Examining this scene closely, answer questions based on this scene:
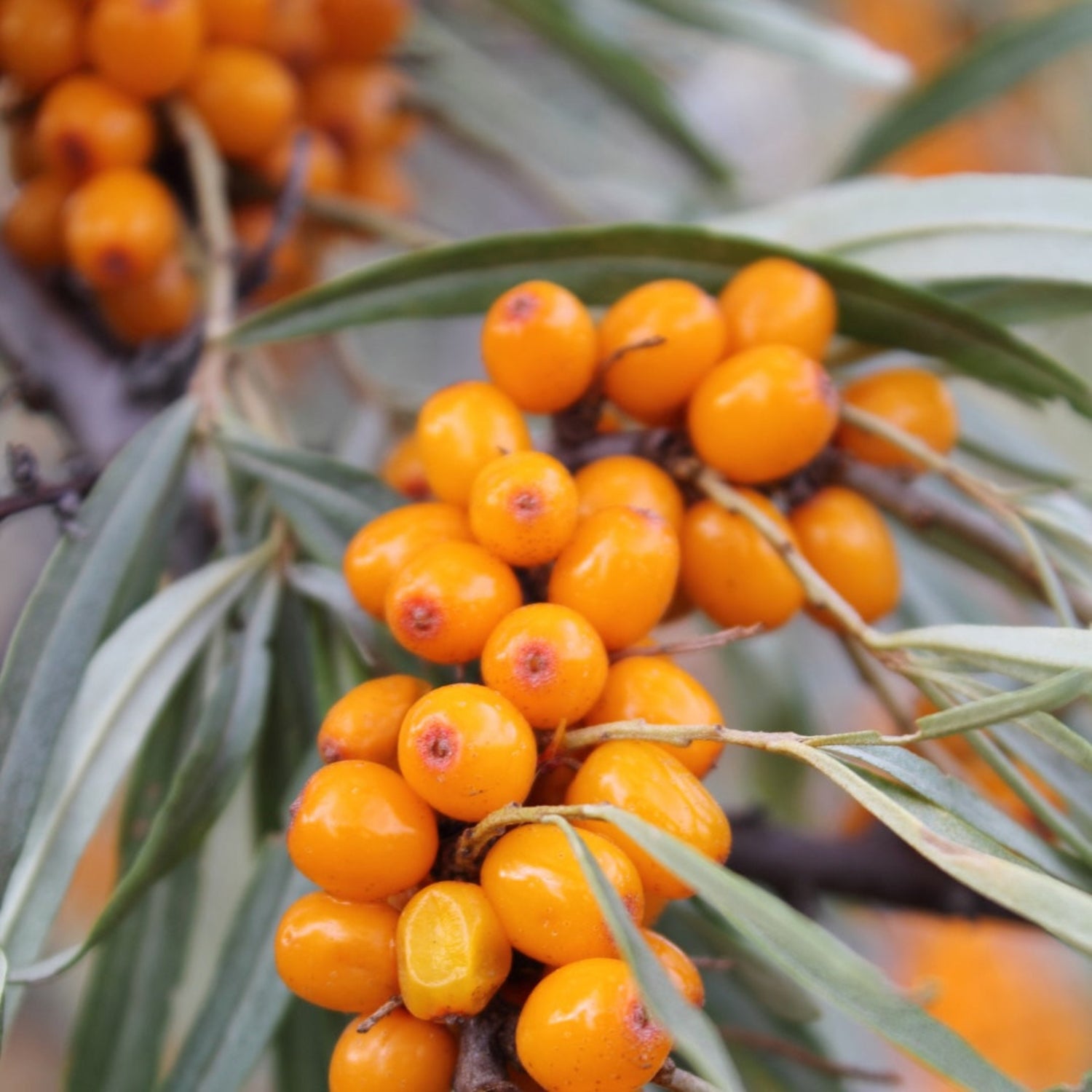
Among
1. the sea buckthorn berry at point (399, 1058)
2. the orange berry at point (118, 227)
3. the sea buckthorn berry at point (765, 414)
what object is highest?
the sea buckthorn berry at point (765, 414)

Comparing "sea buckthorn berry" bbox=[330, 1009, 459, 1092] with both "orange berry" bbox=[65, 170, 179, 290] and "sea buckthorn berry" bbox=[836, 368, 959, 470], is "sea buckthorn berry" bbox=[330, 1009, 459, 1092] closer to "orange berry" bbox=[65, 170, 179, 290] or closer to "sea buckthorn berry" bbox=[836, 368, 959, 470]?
"sea buckthorn berry" bbox=[836, 368, 959, 470]

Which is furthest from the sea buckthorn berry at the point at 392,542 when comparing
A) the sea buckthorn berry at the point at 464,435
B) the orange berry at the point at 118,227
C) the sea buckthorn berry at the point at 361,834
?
the orange berry at the point at 118,227

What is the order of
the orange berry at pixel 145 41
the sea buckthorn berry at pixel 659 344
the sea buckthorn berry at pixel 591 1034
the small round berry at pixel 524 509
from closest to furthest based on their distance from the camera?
the sea buckthorn berry at pixel 591 1034 → the small round berry at pixel 524 509 → the sea buckthorn berry at pixel 659 344 → the orange berry at pixel 145 41

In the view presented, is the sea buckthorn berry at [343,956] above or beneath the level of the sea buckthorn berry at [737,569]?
beneath

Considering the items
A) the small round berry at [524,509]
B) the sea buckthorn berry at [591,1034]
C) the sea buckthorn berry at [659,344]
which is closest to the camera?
the sea buckthorn berry at [591,1034]

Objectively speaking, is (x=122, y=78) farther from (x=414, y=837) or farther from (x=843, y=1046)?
(x=843, y=1046)

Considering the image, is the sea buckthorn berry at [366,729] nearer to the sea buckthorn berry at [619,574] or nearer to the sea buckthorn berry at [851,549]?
the sea buckthorn berry at [619,574]

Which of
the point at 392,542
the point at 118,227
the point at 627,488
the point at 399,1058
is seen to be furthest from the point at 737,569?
the point at 118,227

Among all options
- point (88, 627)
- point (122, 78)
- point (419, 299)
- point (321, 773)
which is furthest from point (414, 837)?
point (122, 78)
